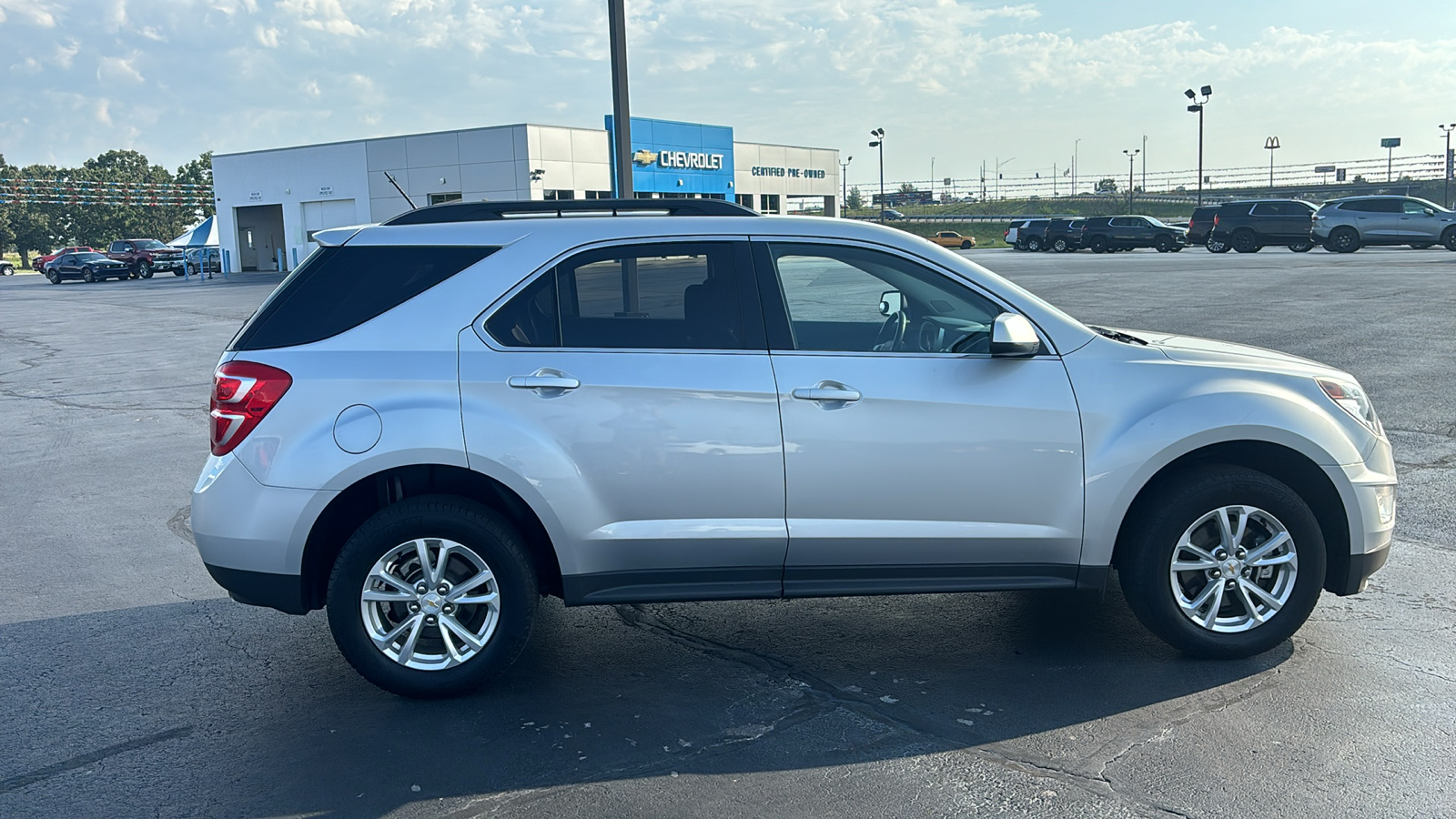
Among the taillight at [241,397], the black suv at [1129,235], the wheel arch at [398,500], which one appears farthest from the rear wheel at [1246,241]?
the taillight at [241,397]

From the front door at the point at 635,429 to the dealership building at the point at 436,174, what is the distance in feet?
147

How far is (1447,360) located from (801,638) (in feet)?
34.8

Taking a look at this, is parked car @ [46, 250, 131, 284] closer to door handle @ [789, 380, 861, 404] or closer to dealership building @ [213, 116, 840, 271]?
dealership building @ [213, 116, 840, 271]

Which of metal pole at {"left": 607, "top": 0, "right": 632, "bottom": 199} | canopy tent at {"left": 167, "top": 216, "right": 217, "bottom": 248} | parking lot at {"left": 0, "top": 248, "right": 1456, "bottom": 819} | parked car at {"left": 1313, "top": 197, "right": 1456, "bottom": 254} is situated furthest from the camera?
canopy tent at {"left": 167, "top": 216, "right": 217, "bottom": 248}

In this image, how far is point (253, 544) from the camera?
4258mm

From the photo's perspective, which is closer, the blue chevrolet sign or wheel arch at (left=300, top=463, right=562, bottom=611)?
wheel arch at (left=300, top=463, right=562, bottom=611)

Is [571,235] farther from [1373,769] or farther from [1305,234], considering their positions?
[1305,234]

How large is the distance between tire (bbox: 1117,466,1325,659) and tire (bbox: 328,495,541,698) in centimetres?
238

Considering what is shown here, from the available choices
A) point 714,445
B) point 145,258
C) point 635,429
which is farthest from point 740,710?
point 145,258

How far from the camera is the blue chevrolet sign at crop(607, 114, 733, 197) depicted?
56.8 m

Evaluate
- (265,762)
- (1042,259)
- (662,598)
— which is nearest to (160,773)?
Result: (265,762)

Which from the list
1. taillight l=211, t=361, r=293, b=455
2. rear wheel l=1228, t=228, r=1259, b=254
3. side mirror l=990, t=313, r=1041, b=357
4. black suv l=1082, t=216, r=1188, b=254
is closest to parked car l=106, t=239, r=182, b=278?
black suv l=1082, t=216, r=1188, b=254

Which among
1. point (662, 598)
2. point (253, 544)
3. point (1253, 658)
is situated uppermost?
point (253, 544)

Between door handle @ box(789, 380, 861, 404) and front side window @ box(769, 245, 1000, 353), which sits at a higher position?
front side window @ box(769, 245, 1000, 353)
